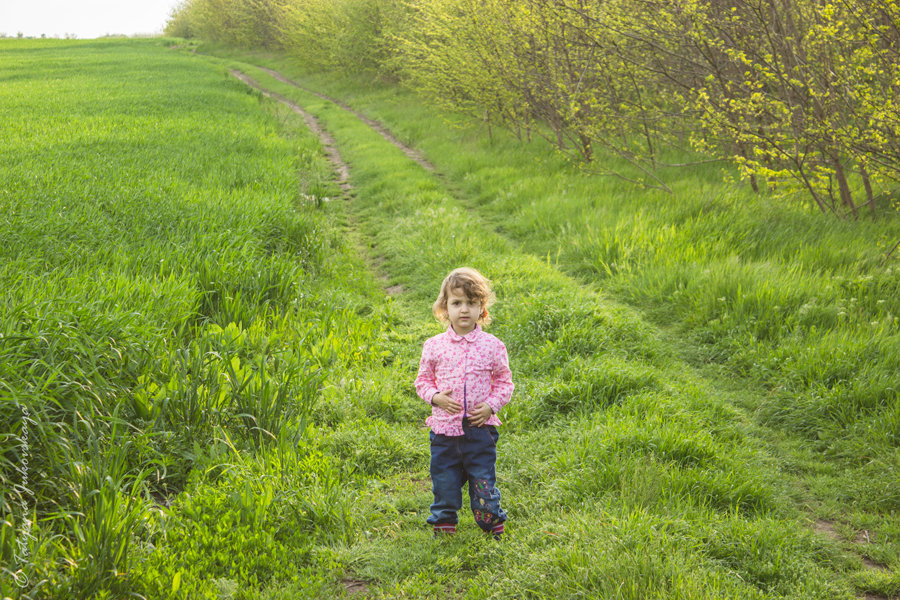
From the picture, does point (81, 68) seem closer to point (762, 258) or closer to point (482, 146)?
point (482, 146)

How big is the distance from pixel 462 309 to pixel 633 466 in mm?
1321

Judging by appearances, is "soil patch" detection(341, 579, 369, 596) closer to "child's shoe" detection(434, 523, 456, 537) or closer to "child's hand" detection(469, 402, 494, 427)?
"child's shoe" detection(434, 523, 456, 537)

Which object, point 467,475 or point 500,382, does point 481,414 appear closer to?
point 500,382

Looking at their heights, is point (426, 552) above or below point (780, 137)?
below

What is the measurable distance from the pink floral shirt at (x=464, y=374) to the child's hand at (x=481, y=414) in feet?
0.10

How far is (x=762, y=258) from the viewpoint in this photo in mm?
6746

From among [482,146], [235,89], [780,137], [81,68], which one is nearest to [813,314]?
[780,137]

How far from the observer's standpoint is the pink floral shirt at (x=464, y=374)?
3.20 metres

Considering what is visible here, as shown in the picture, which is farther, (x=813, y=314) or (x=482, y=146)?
(x=482, y=146)

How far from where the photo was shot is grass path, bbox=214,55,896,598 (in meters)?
2.80

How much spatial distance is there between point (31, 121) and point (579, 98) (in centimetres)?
1170

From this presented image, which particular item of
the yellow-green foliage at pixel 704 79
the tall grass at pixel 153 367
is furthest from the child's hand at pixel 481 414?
the yellow-green foliage at pixel 704 79

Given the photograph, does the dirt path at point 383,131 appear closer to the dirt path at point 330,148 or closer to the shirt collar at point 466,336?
the dirt path at point 330,148

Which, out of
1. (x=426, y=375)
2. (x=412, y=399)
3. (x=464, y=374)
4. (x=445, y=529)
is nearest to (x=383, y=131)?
(x=412, y=399)
